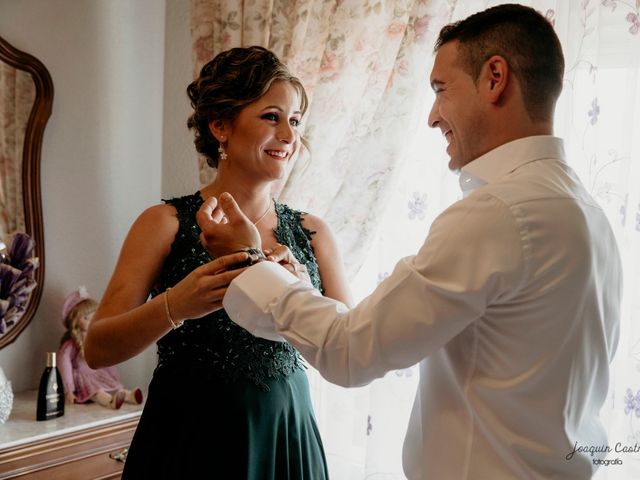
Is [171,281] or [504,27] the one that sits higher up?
[504,27]

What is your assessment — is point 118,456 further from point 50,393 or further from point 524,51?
point 524,51

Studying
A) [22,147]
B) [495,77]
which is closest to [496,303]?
[495,77]

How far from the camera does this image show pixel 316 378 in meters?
2.35

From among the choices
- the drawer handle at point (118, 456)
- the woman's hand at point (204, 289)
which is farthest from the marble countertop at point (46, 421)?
the woman's hand at point (204, 289)

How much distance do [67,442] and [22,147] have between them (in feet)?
3.37

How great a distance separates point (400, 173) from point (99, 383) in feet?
4.23

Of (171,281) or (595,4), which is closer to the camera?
(171,281)

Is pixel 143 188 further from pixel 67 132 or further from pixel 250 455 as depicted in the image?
pixel 250 455

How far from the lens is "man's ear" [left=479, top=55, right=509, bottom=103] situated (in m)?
1.08

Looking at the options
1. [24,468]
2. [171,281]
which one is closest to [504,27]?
[171,281]

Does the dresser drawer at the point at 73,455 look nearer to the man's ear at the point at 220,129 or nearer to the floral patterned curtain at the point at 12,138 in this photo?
the floral patterned curtain at the point at 12,138

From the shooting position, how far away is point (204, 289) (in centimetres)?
125

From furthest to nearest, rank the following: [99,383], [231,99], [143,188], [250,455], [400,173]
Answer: [143,188] < [99,383] < [400,173] < [231,99] < [250,455]

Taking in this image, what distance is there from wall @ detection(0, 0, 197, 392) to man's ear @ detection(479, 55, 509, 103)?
5.93 ft
